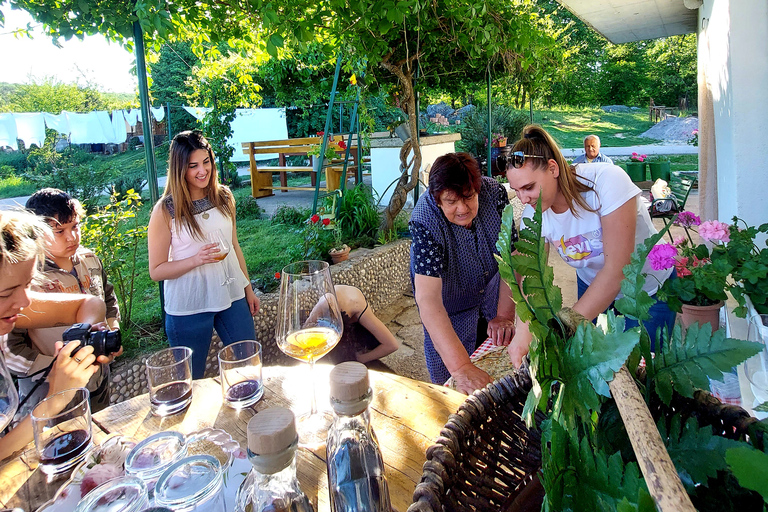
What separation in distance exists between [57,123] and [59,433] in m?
18.4

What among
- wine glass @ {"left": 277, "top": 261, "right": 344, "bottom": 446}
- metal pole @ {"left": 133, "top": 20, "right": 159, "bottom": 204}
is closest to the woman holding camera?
wine glass @ {"left": 277, "top": 261, "right": 344, "bottom": 446}

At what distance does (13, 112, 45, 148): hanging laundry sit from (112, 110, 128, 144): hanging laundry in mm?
2906

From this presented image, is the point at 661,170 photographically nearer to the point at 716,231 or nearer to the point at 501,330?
the point at 716,231

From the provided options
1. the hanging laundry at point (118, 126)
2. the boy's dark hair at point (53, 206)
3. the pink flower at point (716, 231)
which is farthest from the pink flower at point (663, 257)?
the hanging laundry at point (118, 126)

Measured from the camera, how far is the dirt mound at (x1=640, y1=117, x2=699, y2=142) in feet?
68.8

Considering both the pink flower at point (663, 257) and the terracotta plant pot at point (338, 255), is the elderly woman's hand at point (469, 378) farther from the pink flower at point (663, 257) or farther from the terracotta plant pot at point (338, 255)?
the terracotta plant pot at point (338, 255)

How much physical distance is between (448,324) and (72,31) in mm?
3152

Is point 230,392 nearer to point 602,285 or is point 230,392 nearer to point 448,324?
point 448,324

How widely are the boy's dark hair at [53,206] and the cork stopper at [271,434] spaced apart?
2205 millimetres

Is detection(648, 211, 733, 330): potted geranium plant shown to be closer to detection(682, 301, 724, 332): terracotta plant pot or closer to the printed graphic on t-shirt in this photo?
detection(682, 301, 724, 332): terracotta plant pot

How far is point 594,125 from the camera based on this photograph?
25.6 m

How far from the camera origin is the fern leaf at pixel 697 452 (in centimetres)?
64

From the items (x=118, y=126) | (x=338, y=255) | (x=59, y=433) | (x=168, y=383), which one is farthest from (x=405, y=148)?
(x=118, y=126)

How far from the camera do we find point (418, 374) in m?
3.87
